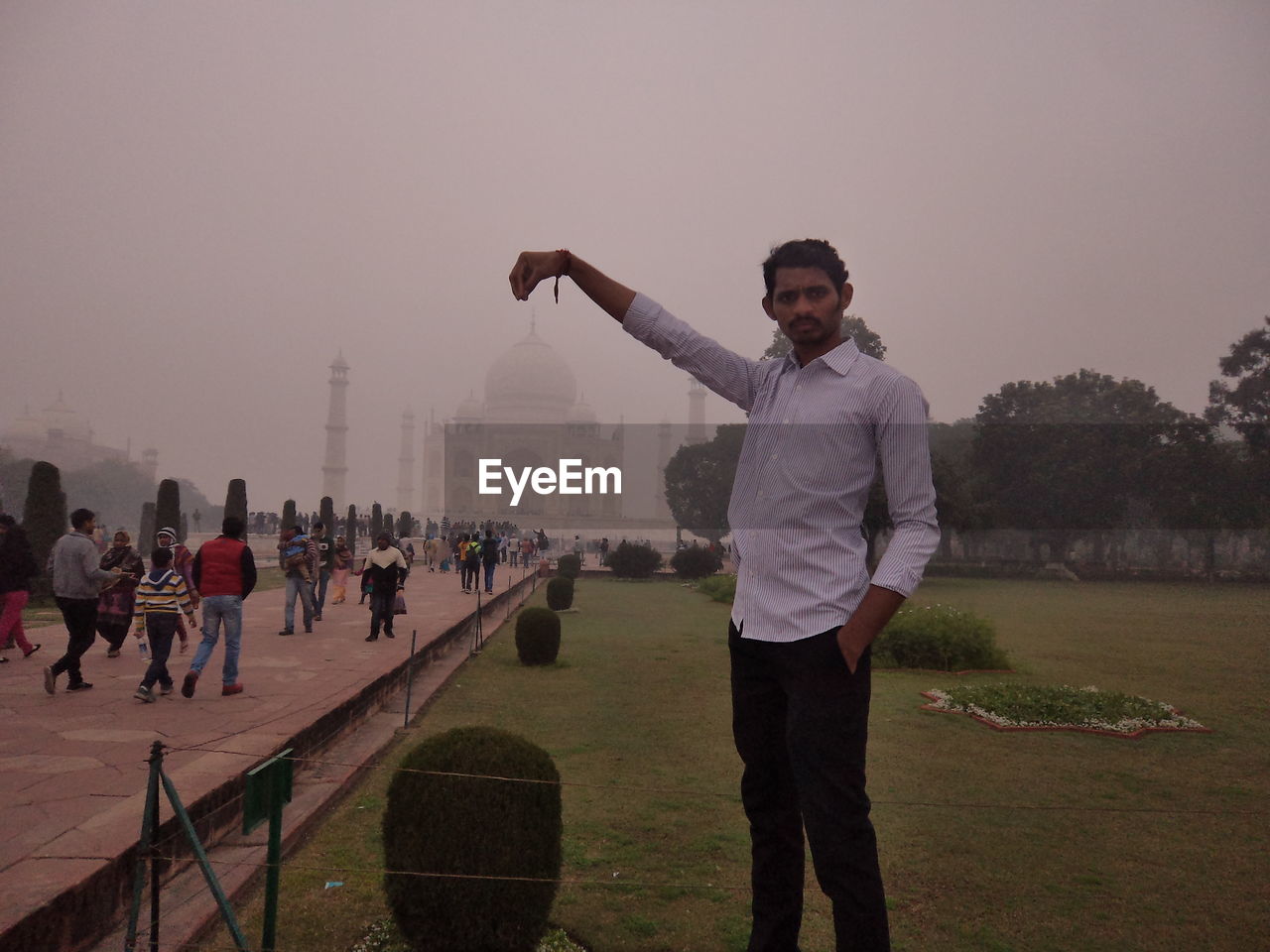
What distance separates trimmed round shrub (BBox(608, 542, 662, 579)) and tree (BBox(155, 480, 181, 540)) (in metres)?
12.0

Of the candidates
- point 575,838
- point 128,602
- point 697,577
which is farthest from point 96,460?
point 575,838

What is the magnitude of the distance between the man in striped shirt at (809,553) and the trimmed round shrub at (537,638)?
731cm

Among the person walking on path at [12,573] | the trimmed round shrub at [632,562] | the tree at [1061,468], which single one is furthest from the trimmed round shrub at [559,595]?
the tree at [1061,468]

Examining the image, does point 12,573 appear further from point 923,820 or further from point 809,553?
point 809,553

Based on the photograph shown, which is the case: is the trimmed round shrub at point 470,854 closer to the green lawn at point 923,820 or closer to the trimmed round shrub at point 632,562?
the green lawn at point 923,820

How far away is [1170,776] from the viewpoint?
513 centimetres

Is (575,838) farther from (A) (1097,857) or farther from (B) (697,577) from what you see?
(B) (697,577)

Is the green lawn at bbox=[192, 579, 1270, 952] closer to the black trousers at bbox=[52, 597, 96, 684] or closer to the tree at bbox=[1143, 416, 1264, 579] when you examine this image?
the black trousers at bbox=[52, 597, 96, 684]

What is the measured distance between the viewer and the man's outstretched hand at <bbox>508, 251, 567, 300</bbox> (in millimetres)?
1822

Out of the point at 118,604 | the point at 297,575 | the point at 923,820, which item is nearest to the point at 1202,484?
the point at 297,575

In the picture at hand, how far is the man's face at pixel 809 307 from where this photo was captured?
1681mm

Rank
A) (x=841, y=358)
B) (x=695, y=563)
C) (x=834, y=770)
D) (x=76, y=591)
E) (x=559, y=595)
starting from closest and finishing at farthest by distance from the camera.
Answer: (x=834, y=770) → (x=841, y=358) → (x=76, y=591) → (x=559, y=595) → (x=695, y=563)

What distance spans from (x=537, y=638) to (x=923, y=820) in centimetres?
532

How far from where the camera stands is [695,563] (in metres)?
27.1
